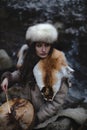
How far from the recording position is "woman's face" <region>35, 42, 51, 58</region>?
17.6 ft

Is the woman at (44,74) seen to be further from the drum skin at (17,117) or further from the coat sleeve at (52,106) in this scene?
the drum skin at (17,117)

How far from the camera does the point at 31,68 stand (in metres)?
5.50

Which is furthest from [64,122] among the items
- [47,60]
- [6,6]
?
[6,6]

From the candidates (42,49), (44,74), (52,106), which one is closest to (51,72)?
(44,74)

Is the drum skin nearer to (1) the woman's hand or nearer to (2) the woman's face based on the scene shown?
(1) the woman's hand

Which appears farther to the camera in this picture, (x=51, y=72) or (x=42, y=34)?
(x=51, y=72)

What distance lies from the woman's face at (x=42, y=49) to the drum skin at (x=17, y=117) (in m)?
0.59

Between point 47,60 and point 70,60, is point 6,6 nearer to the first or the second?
point 70,60

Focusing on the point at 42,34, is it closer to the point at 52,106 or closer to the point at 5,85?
the point at 5,85

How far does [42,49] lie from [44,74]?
29cm

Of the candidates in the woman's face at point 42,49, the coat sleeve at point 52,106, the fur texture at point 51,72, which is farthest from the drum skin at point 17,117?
the woman's face at point 42,49

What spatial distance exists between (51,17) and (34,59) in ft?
15.4

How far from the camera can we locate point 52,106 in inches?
216

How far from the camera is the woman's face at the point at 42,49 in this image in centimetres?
536
